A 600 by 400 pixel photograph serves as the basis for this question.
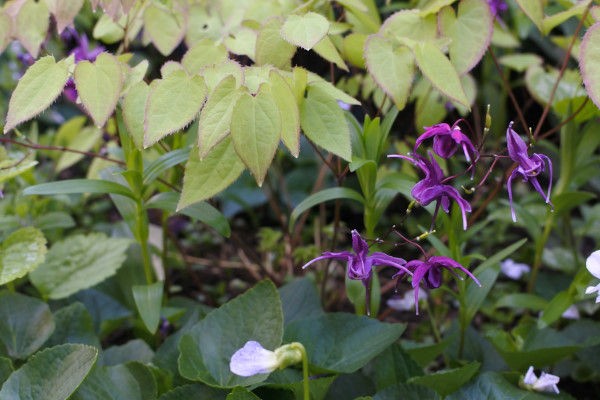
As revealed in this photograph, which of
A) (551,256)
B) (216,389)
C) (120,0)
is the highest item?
(120,0)

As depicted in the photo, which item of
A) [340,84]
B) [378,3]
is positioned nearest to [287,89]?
[340,84]

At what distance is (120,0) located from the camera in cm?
106

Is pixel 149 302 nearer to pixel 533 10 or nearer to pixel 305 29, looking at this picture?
pixel 305 29

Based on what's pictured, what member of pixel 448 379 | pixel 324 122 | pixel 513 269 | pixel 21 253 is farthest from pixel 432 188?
pixel 513 269

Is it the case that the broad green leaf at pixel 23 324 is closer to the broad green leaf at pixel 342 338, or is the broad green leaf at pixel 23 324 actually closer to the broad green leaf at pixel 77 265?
the broad green leaf at pixel 77 265

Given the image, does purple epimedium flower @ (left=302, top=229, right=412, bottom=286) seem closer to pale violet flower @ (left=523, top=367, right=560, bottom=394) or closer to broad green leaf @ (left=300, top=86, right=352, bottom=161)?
broad green leaf @ (left=300, top=86, right=352, bottom=161)

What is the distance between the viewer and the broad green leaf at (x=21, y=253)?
3.62 ft

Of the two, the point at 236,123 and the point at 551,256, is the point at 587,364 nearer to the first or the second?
the point at 551,256

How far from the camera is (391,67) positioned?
0.96 meters

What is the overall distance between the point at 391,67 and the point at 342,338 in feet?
1.29

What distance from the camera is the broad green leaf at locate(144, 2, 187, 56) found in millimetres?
1165

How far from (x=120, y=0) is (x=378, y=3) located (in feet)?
4.26

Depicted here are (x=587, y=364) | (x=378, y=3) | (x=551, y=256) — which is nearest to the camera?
(x=587, y=364)

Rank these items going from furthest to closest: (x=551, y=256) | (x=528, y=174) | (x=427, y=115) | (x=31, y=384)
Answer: (x=551, y=256), (x=427, y=115), (x=31, y=384), (x=528, y=174)
